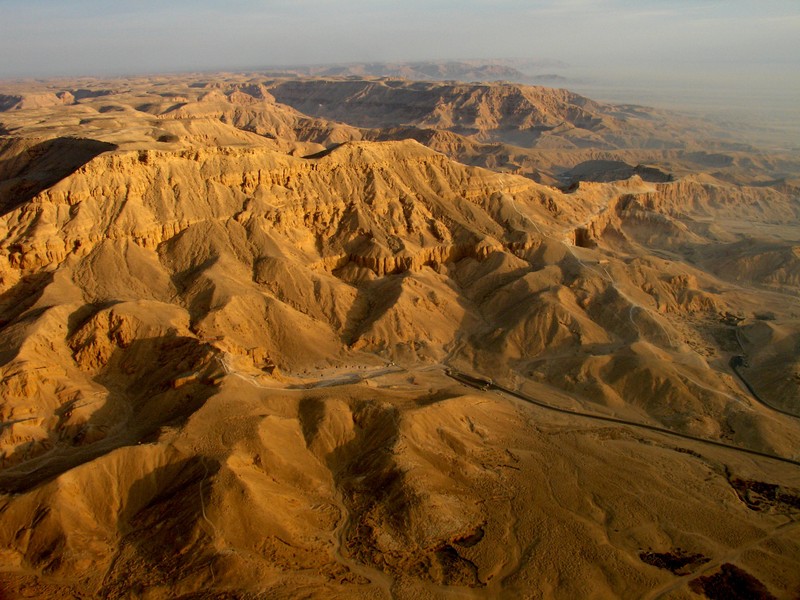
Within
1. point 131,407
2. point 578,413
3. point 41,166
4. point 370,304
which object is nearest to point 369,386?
point 578,413

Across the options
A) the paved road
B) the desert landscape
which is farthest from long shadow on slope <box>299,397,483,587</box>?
the paved road

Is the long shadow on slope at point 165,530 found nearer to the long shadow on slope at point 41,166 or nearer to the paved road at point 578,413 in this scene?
the paved road at point 578,413

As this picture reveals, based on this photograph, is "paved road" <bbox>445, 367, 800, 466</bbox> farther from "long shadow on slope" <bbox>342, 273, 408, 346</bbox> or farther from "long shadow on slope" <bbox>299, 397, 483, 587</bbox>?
"long shadow on slope" <bbox>299, 397, 483, 587</bbox>

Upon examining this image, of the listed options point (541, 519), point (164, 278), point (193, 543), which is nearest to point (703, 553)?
point (541, 519)

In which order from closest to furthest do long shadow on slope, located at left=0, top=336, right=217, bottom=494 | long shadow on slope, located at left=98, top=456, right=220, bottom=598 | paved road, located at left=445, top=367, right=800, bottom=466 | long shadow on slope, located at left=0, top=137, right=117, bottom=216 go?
long shadow on slope, located at left=98, top=456, right=220, bottom=598 < long shadow on slope, located at left=0, top=336, right=217, bottom=494 < paved road, located at left=445, top=367, right=800, bottom=466 < long shadow on slope, located at left=0, top=137, right=117, bottom=216

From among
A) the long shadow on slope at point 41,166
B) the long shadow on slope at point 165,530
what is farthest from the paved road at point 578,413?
the long shadow on slope at point 41,166

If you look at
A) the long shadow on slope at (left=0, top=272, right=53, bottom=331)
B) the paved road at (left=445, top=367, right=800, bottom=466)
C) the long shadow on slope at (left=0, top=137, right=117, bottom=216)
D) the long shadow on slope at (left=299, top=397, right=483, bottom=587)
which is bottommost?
the paved road at (left=445, top=367, right=800, bottom=466)
